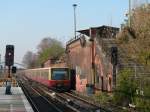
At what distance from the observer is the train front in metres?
51.8

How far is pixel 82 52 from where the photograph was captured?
2239 inches

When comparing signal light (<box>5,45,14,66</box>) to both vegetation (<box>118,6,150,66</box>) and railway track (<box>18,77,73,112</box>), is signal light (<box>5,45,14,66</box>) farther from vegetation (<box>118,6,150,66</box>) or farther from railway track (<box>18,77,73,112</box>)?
vegetation (<box>118,6,150,66</box>)

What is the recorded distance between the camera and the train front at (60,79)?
5184cm

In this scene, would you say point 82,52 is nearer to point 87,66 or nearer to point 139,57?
point 87,66

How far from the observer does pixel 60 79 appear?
5203 centimetres

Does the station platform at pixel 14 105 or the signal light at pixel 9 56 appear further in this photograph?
the signal light at pixel 9 56

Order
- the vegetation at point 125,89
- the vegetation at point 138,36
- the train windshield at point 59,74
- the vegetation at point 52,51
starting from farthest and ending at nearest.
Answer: the vegetation at point 52,51 → the train windshield at point 59,74 → the vegetation at point 138,36 → the vegetation at point 125,89

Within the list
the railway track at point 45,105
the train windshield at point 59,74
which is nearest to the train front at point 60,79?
the train windshield at point 59,74

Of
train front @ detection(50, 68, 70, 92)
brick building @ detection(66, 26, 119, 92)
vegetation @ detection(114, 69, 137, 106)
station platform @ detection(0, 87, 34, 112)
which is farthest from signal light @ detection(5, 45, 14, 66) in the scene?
train front @ detection(50, 68, 70, 92)

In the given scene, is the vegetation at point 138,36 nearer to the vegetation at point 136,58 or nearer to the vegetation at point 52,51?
the vegetation at point 136,58

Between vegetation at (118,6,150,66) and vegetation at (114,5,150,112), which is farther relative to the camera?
vegetation at (118,6,150,66)

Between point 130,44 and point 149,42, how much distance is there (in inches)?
139

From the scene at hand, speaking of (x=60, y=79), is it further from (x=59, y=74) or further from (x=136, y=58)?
(x=136, y=58)

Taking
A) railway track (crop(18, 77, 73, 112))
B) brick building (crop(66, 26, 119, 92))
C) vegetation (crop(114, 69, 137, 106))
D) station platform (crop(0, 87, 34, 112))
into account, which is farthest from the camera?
brick building (crop(66, 26, 119, 92))
